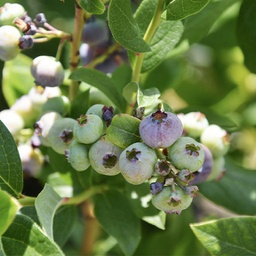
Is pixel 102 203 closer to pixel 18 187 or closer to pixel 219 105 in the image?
pixel 18 187

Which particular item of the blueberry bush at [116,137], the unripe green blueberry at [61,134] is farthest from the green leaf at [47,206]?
the unripe green blueberry at [61,134]

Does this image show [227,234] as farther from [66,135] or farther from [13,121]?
[13,121]

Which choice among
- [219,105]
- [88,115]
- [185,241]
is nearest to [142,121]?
[88,115]

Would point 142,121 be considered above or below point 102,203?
above

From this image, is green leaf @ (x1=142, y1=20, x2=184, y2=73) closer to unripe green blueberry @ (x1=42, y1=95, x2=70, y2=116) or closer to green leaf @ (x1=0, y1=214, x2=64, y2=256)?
unripe green blueberry @ (x1=42, y1=95, x2=70, y2=116)

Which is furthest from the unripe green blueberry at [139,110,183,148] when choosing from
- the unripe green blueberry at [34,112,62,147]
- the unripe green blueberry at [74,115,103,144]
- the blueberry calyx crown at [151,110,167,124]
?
the unripe green blueberry at [34,112,62,147]
